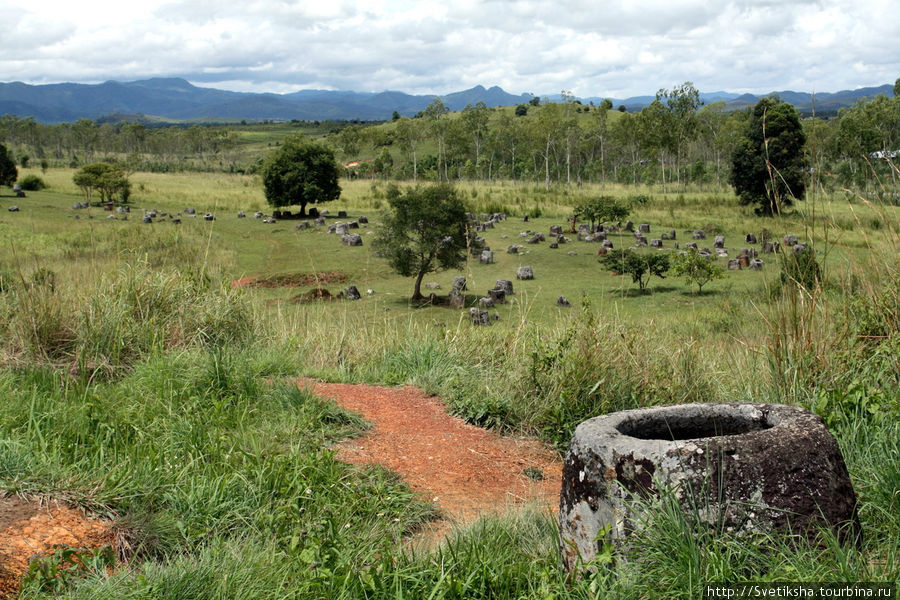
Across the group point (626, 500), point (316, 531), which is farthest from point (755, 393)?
point (316, 531)

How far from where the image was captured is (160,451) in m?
4.18

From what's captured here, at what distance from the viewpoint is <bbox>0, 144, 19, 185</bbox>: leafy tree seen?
1666 inches

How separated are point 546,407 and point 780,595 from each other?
298 centimetres

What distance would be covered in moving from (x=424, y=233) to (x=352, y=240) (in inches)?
338

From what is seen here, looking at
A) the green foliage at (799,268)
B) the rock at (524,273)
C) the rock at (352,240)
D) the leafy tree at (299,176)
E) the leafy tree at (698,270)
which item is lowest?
the rock at (524,273)

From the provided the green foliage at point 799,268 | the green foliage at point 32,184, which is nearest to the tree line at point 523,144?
the green foliage at point 32,184

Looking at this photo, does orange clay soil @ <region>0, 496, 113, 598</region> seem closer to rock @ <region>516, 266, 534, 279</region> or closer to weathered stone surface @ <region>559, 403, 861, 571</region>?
weathered stone surface @ <region>559, 403, 861, 571</region>

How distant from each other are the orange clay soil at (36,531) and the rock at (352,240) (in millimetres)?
27343

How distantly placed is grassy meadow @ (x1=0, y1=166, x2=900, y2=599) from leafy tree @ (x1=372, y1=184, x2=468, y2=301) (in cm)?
1307

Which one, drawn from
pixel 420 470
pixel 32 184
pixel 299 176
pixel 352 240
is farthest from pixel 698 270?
pixel 32 184

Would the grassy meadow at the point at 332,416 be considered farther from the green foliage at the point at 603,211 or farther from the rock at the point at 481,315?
the green foliage at the point at 603,211

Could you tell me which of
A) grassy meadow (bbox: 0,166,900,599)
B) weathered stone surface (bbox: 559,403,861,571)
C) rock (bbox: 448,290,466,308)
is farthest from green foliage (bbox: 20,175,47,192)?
weathered stone surface (bbox: 559,403,861,571)

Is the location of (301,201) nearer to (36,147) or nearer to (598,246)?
(598,246)

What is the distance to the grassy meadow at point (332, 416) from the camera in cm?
288
